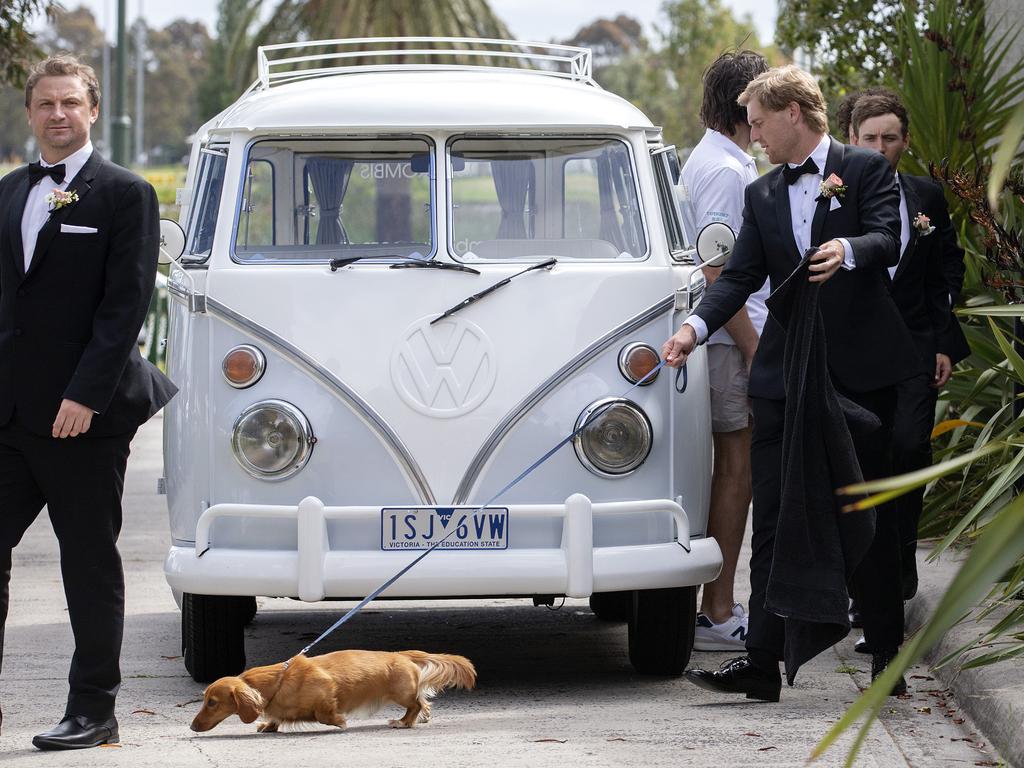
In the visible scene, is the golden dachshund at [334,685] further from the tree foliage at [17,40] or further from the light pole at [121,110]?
the light pole at [121,110]

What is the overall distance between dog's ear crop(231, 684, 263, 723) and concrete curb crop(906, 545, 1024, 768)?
2305mm

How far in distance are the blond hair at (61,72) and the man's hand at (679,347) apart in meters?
2.09

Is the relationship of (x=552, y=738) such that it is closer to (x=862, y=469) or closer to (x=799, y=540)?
(x=799, y=540)

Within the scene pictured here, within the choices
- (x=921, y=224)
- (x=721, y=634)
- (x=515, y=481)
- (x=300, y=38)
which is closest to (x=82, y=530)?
(x=515, y=481)

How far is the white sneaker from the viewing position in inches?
264

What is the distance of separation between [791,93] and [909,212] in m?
0.97

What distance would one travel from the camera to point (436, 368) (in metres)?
5.87

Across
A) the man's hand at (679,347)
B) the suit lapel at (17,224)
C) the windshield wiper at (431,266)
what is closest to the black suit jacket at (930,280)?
the man's hand at (679,347)

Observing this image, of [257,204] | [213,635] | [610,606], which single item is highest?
[257,204]

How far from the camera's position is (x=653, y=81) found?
152 feet

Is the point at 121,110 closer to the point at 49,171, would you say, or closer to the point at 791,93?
→ the point at 49,171

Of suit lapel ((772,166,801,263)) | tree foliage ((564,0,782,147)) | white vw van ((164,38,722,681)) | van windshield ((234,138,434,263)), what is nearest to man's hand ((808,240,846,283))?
suit lapel ((772,166,801,263))

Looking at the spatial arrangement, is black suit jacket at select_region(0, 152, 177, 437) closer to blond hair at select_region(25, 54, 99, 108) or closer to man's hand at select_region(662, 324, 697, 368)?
blond hair at select_region(25, 54, 99, 108)

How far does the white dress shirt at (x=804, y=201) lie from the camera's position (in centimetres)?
571
